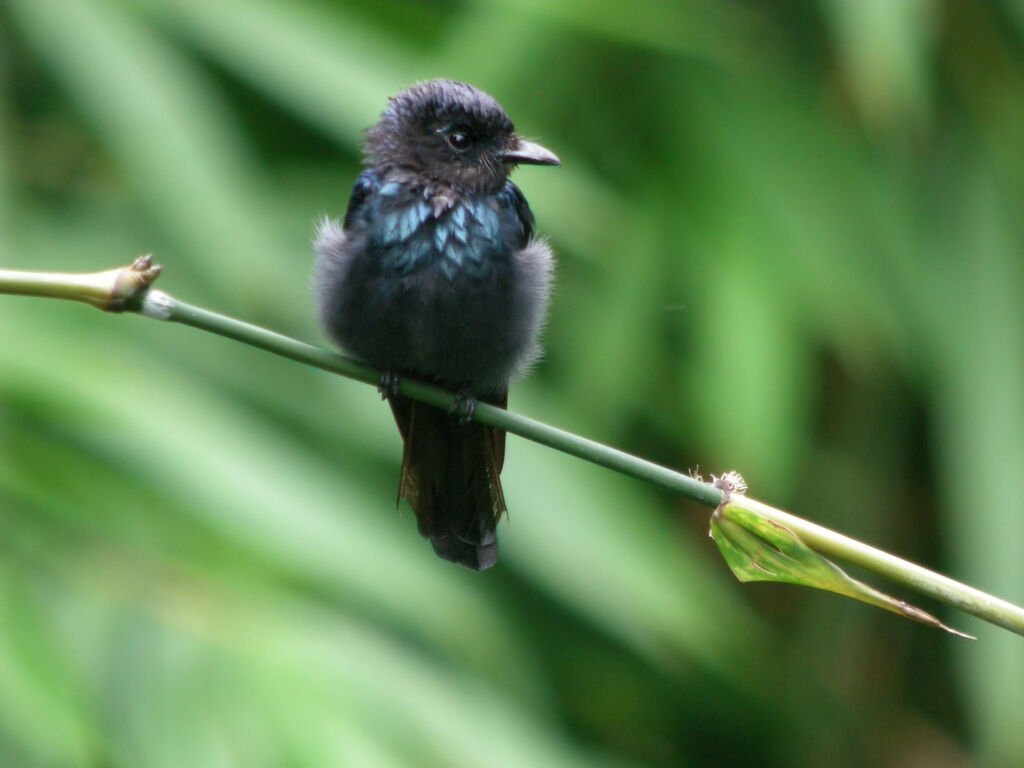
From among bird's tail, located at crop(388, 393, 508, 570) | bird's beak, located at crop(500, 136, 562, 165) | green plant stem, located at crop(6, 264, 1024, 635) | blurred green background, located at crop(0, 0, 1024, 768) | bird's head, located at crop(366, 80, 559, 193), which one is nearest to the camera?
green plant stem, located at crop(6, 264, 1024, 635)

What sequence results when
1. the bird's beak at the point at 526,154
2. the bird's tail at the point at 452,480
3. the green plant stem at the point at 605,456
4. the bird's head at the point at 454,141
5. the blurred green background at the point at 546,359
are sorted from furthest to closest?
the blurred green background at the point at 546,359, the bird's head at the point at 454,141, the bird's beak at the point at 526,154, the bird's tail at the point at 452,480, the green plant stem at the point at 605,456

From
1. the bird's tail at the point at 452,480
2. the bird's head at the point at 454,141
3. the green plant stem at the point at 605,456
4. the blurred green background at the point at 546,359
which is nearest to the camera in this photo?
the green plant stem at the point at 605,456

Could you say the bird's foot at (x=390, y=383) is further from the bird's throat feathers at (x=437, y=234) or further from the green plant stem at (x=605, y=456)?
the green plant stem at (x=605, y=456)

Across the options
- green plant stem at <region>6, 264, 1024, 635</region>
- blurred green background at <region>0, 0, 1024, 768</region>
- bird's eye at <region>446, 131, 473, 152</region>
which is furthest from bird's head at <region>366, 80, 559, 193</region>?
green plant stem at <region>6, 264, 1024, 635</region>

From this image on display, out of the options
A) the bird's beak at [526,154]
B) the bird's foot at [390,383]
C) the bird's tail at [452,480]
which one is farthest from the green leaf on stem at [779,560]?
the bird's beak at [526,154]

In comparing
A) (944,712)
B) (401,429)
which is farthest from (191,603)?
(944,712)

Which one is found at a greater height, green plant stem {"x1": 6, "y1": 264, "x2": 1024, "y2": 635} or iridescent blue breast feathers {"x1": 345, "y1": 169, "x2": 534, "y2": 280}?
iridescent blue breast feathers {"x1": 345, "y1": 169, "x2": 534, "y2": 280}

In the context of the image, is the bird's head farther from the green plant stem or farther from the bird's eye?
the green plant stem
